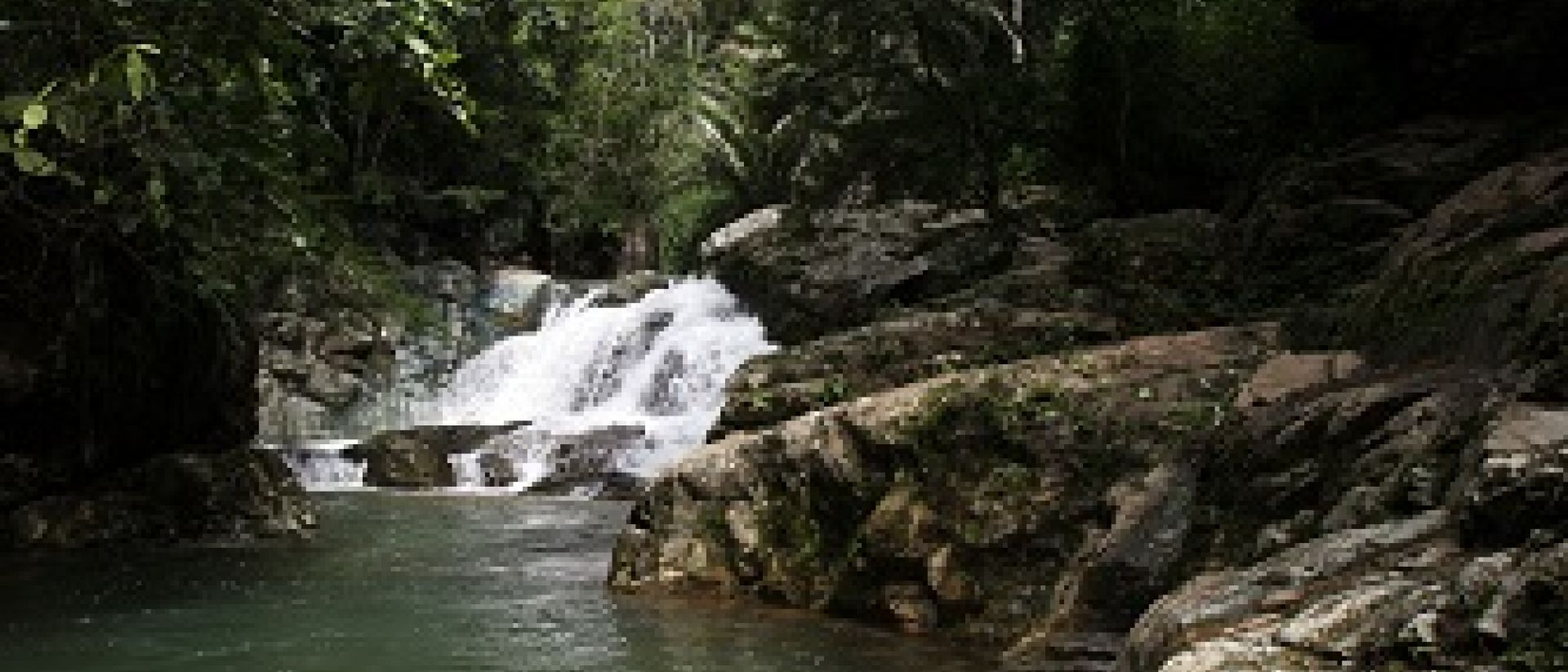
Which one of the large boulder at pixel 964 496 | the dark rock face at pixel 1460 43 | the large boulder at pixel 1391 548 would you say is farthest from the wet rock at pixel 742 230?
the large boulder at pixel 1391 548

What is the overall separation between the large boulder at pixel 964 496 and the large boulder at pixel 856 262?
7.65 m

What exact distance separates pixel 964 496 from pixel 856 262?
1158 cm

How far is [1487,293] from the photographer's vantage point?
21.0 ft

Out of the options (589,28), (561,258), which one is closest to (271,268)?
(589,28)

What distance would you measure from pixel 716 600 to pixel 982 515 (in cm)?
192

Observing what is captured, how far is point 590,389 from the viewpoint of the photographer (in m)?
24.0

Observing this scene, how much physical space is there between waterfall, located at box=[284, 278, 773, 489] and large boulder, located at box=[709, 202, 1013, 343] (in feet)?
2.90

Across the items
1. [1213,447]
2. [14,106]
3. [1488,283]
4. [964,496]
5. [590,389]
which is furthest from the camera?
[590,389]

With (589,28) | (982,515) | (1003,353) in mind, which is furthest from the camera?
(589,28)

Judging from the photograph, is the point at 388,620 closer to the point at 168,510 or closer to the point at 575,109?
the point at 168,510

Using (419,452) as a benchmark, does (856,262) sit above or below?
above

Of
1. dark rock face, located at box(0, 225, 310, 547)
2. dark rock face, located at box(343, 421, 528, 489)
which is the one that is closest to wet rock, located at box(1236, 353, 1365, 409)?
dark rock face, located at box(0, 225, 310, 547)

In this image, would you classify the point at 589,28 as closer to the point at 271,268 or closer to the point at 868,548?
the point at 271,268

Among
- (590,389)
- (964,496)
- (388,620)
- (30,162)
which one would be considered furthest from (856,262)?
(30,162)
